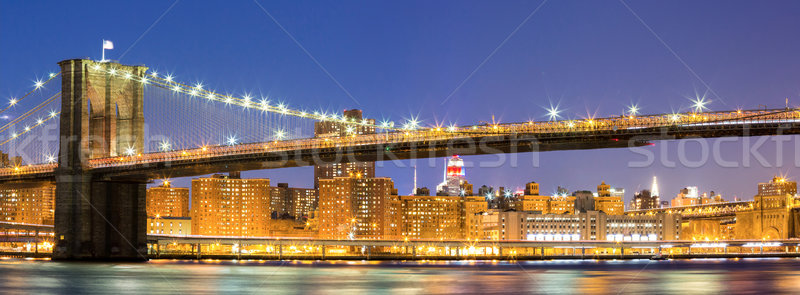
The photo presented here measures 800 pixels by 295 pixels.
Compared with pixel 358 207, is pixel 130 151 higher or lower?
higher

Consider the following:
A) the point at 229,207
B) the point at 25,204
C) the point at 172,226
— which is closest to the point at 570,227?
the point at 172,226

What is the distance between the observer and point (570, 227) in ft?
535

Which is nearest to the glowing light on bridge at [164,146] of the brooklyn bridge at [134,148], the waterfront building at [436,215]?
the brooklyn bridge at [134,148]

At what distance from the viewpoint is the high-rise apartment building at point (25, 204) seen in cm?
16912

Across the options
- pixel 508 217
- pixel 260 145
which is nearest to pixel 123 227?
pixel 260 145

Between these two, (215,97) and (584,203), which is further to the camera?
(584,203)

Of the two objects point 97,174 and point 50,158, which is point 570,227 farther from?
point 97,174

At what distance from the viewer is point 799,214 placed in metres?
185

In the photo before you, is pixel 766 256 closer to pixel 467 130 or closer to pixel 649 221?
pixel 649 221

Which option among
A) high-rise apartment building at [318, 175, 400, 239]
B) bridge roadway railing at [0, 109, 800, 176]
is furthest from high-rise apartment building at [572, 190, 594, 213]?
bridge roadway railing at [0, 109, 800, 176]

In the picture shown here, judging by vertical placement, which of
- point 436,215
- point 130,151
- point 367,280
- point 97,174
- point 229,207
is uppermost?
point 130,151

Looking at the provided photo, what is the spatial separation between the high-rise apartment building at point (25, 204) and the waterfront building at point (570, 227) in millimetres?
66112

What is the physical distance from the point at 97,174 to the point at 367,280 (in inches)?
810

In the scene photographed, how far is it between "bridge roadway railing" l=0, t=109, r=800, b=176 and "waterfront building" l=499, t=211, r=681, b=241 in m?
88.8
